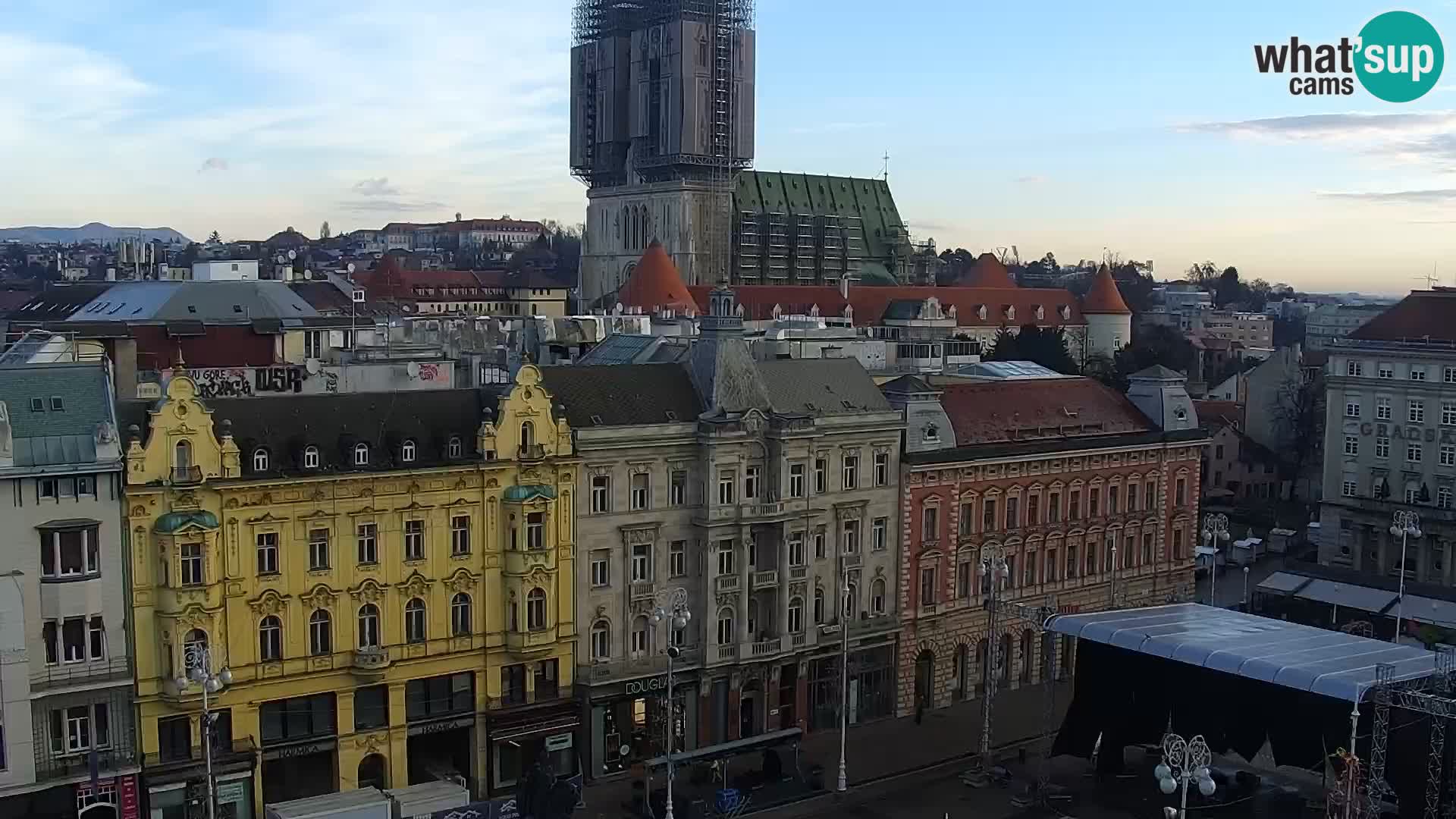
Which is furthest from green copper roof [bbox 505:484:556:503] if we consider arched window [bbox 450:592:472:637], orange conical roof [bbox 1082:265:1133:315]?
orange conical roof [bbox 1082:265:1133:315]

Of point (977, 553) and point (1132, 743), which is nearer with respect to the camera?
point (1132, 743)

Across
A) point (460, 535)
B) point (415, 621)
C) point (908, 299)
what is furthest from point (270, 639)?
point (908, 299)

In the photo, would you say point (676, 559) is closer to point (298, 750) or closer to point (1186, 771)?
point (298, 750)

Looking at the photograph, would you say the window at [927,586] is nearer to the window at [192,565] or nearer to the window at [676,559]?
the window at [676,559]

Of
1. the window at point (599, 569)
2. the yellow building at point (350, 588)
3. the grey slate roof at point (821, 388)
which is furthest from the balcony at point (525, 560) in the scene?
the grey slate roof at point (821, 388)

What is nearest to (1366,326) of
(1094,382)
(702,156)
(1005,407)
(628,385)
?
(1094,382)

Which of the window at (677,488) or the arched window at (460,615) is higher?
the window at (677,488)

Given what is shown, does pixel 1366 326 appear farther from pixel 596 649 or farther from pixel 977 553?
pixel 596 649
